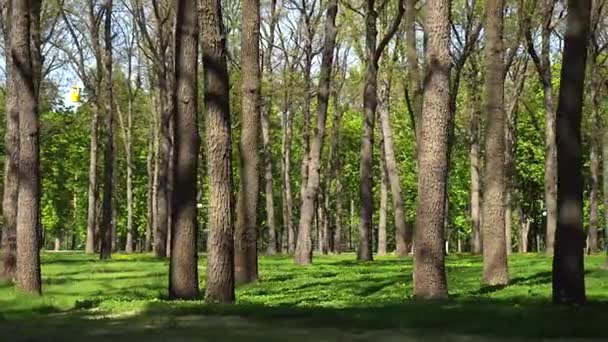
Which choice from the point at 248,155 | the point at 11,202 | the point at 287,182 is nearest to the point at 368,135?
the point at 248,155

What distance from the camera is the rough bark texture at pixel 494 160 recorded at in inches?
628

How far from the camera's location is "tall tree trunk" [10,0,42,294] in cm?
1502

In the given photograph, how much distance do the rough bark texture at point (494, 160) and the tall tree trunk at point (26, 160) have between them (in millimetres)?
8660

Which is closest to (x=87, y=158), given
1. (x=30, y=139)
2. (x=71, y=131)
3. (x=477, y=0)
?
(x=71, y=131)

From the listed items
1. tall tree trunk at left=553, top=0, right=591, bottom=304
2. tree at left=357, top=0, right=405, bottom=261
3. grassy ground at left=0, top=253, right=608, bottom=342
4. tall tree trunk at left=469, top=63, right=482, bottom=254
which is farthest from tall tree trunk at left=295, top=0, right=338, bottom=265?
tall tree trunk at left=553, top=0, right=591, bottom=304

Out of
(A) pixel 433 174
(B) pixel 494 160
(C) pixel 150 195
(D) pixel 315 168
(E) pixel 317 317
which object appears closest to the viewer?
(E) pixel 317 317

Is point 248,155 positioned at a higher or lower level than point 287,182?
lower

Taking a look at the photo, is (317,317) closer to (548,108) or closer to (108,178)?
(548,108)

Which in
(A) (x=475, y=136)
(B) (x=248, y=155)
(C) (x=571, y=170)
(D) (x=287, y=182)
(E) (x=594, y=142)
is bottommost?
(C) (x=571, y=170)

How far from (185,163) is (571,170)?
6607 millimetres

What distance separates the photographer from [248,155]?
1792 centimetres

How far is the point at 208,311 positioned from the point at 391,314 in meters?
2.56

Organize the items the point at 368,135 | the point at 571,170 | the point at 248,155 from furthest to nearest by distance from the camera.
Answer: the point at 368,135 → the point at 248,155 → the point at 571,170

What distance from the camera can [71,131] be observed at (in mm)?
64938
